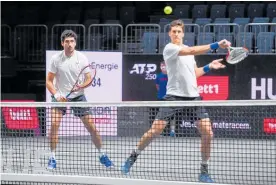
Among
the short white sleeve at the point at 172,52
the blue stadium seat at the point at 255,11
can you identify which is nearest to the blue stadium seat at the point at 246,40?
the blue stadium seat at the point at 255,11

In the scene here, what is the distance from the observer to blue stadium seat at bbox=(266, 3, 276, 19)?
14.9m

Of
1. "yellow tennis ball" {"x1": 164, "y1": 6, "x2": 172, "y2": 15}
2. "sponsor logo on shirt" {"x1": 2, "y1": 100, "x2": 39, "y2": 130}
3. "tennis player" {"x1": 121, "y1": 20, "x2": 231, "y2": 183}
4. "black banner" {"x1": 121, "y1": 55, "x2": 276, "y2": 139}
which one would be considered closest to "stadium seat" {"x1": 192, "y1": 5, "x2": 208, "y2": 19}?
"yellow tennis ball" {"x1": 164, "y1": 6, "x2": 172, "y2": 15}

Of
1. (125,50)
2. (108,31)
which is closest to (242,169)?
(125,50)

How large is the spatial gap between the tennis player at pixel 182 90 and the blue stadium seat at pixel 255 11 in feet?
29.5

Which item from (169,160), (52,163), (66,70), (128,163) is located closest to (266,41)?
(66,70)

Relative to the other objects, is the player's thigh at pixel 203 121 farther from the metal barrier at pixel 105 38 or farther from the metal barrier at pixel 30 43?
the metal barrier at pixel 30 43

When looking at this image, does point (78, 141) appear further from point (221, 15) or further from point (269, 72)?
point (221, 15)

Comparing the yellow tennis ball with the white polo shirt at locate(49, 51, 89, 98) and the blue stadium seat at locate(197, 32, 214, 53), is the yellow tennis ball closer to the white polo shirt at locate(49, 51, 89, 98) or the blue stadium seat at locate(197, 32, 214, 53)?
the blue stadium seat at locate(197, 32, 214, 53)

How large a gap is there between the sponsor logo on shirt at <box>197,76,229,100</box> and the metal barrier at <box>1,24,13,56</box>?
4.77 metres

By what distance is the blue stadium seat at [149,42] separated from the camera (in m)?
13.5

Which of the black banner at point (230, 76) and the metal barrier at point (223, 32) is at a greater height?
the metal barrier at point (223, 32)

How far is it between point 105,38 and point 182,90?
7.88 m

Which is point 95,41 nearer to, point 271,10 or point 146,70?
point 146,70

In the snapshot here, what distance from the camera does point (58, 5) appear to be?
55.5 ft
